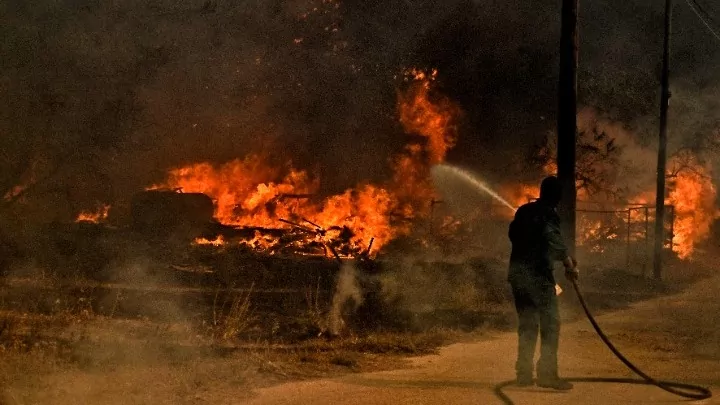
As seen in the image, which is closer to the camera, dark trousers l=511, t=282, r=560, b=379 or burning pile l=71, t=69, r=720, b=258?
dark trousers l=511, t=282, r=560, b=379

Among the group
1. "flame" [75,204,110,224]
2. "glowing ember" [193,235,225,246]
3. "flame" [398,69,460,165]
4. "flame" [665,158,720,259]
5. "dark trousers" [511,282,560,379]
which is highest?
"flame" [398,69,460,165]

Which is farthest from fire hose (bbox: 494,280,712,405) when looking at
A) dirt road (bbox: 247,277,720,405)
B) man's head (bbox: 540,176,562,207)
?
man's head (bbox: 540,176,562,207)

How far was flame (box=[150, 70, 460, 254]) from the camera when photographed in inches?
885

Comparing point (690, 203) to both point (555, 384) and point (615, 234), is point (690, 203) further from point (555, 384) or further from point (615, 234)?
point (555, 384)

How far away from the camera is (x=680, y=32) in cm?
3528

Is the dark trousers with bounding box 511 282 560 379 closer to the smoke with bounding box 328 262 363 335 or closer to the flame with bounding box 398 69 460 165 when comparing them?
the smoke with bounding box 328 262 363 335

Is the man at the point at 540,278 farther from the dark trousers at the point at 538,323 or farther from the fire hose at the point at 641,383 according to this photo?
the fire hose at the point at 641,383

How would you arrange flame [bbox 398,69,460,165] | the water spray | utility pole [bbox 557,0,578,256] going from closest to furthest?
utility pole [bbox 557,0,578,256] → flame [bbox 398,69,460,165] → the water spray

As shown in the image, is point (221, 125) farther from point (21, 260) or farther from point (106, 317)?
point (106, 317)

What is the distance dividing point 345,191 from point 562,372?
16565 millimetres

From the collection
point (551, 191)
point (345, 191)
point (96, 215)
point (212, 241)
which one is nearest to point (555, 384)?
point (551, 191)

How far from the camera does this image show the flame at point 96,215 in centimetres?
2178

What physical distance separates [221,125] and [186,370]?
18888 mm

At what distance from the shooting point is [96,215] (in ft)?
72.7
